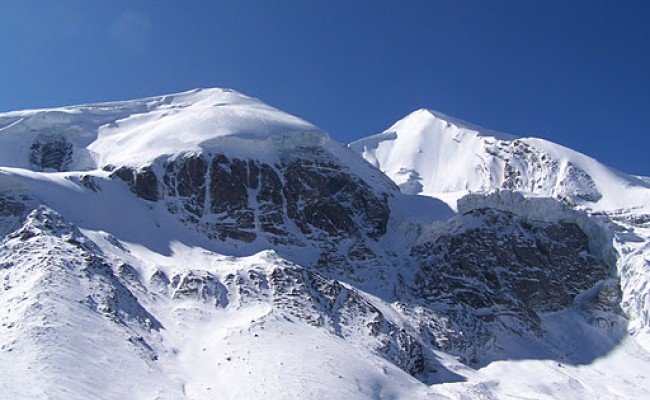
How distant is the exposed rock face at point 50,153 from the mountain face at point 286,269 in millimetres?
311

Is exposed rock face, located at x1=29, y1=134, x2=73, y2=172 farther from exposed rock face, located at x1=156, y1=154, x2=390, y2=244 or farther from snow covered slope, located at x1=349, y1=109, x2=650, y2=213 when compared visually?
snow covered slope, located at x1=349, y1=109, x2=650, y2=213

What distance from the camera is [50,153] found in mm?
92688

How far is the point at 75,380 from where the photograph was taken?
1481 inches

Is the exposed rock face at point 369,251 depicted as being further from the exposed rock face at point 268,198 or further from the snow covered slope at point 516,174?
the snow covered slope at point 516,174

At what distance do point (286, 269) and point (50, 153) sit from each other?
162 ft

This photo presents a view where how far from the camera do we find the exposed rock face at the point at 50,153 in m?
89.8

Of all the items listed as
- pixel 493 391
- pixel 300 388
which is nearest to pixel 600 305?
pixel 493 391

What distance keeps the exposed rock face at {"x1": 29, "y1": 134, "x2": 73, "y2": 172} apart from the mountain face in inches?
12.2

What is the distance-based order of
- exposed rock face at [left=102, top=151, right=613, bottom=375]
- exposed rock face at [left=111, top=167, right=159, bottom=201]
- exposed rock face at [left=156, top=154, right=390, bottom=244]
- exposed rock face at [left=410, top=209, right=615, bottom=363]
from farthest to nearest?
exposed rock face at [left=156, top=154, right=390, bottom=244]
exposed rock face at [left=111, top=167, right=159, bottom=201]
exposed rock face at [left=410, top=209, right=615, bottom=363]
exposed rock face at [left=102, top=151, right=613, bottom=375]

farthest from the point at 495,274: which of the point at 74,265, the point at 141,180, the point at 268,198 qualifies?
the point at 74,265

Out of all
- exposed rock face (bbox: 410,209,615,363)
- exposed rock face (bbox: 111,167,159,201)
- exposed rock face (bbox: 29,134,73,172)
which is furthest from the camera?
exposed rock face (bbox: 29,134,73,172)

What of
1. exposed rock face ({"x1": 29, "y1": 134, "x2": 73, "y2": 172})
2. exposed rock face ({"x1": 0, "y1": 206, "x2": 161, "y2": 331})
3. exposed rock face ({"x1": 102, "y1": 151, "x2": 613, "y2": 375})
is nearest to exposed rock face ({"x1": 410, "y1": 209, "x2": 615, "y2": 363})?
exposed rock face ({"x1": 102, "y1": 151, "x2": 613, "y2": 375})

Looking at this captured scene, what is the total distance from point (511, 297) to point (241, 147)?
35426 millimetres

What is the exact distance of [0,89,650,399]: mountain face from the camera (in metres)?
44.2
